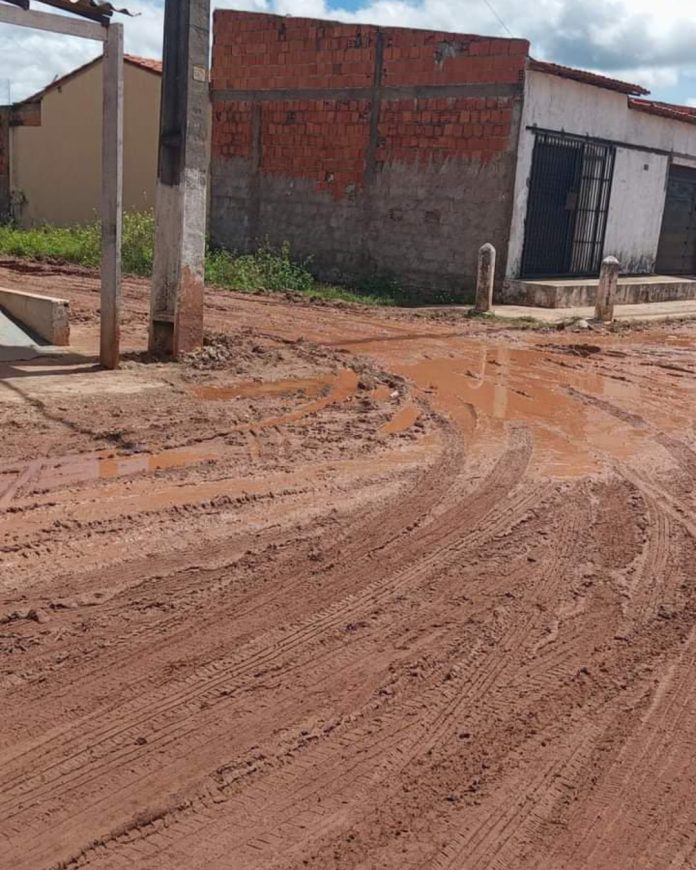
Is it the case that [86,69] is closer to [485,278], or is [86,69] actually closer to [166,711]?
[485,278]

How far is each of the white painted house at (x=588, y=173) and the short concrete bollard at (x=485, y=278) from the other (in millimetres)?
1585

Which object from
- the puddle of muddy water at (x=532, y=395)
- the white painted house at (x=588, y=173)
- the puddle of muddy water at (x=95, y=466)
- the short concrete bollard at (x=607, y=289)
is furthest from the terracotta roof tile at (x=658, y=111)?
the puddle of muddy water at (x=95, y=466)

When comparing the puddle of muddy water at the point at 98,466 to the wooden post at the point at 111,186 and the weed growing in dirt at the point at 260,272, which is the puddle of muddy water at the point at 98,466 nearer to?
the wooden post at the point at 111,186

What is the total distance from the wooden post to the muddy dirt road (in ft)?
3.41

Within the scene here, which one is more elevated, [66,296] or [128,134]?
[128,134]

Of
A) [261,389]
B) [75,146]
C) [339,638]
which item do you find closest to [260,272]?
[75,146]

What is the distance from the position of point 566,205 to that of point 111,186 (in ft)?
39.2

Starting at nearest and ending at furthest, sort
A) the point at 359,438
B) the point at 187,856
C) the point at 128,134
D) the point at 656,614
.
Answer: the point at 187,856 < the point at 656,614 < the point at 359,438 < the point at 128,134

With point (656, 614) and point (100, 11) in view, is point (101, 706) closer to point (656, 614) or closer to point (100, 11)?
point (656, 614)

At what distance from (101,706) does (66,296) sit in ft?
38.0

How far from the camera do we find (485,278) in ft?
48.9

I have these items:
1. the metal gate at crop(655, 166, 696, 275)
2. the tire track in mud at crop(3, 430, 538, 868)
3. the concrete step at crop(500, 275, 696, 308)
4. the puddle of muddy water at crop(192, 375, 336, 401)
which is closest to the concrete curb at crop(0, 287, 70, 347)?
the puddle of muddy water at crop(192, 375, 336, 401)

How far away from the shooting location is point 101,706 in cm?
310

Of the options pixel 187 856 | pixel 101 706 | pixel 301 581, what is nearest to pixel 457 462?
pixel 301 581
